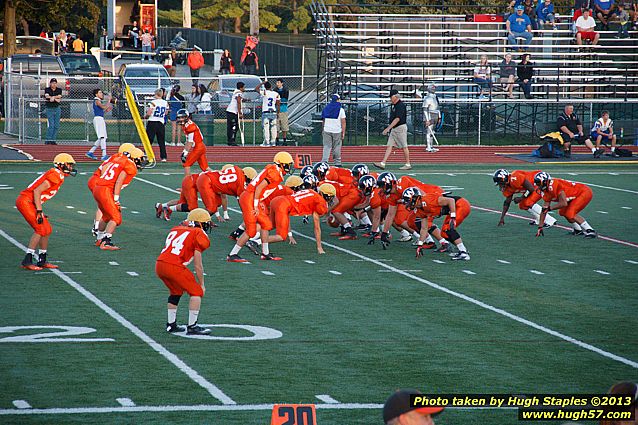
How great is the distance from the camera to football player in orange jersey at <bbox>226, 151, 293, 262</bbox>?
15.5 meters

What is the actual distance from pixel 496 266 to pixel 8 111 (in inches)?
805

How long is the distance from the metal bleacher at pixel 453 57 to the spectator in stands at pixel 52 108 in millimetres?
8025

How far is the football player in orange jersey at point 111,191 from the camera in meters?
16.1

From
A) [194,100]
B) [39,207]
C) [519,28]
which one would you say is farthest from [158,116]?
[519,28]

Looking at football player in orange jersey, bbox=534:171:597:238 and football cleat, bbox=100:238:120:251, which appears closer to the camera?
football cleat, bbox=100:238:120:251

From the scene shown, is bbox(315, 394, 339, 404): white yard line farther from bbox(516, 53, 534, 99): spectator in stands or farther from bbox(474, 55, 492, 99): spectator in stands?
bbox(516, 53, 534, 99): spectator in stands

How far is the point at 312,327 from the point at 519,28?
27.8 m

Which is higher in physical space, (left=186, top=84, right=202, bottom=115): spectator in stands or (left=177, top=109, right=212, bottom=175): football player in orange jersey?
(left=186, top=84, right=202, bottom=115): spectator in stands

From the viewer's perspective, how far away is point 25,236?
57.2 ft

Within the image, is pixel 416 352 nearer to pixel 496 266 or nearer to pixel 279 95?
pixel 496 266

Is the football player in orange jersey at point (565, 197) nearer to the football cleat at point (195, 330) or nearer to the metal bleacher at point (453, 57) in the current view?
the football cleat at point (195, 330)

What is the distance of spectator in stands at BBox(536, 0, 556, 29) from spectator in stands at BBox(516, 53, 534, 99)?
4.67 metres

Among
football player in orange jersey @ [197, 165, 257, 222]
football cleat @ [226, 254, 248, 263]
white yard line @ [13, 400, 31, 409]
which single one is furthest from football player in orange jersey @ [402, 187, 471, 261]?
white yard line @ [13, 400, 31, 409]

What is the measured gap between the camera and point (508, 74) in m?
35.4
